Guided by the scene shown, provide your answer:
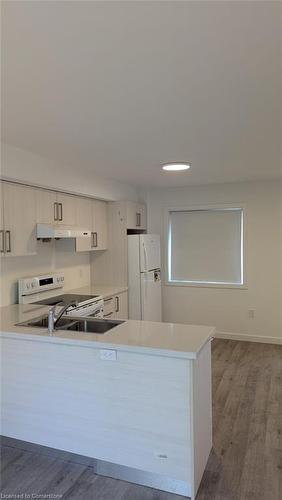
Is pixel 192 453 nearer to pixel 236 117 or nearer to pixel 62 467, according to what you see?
pixel 62 467

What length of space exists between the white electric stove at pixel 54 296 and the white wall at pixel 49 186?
117 mm

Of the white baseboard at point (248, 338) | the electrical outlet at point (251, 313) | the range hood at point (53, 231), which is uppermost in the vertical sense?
the range hood at point (53, 231)

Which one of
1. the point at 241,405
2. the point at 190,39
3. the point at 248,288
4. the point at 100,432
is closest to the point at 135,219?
the point at 248,288

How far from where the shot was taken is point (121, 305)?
4.72m

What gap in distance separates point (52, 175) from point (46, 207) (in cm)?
36

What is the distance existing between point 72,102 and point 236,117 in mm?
1137

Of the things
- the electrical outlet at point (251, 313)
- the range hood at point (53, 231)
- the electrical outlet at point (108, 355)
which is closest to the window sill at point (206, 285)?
the electrical outlet at point (251, 313)

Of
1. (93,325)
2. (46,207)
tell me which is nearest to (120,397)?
(93,325)

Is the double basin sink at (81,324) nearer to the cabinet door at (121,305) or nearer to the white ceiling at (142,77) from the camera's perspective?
the white ceiling at (142,77)

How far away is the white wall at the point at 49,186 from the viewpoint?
3.17 metres

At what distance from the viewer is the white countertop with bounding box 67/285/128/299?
4.33 m

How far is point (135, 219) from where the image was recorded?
5305 mm

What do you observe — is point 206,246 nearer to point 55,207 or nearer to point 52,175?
point 55,207

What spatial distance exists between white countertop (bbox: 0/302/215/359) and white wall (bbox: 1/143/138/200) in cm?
138
